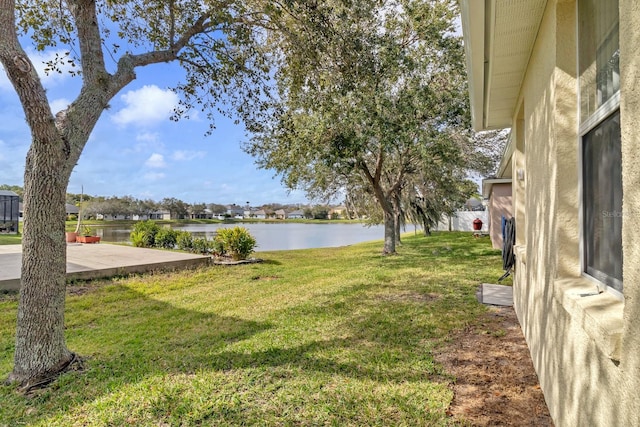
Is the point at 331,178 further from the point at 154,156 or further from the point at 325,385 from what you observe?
the point at 154,156

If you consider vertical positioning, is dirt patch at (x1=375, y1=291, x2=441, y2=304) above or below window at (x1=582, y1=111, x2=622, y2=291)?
below

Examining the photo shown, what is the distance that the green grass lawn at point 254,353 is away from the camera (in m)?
2.62

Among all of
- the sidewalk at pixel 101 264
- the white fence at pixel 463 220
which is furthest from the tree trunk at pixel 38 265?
the white fence at pixel 463 220

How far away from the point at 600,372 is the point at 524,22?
2592 mm

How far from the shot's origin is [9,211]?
21.2m

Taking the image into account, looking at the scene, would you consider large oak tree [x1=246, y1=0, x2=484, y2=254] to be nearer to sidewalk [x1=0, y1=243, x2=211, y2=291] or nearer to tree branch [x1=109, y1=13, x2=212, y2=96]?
tree branch [x1=109, y1=13, x2=212, y2=96]

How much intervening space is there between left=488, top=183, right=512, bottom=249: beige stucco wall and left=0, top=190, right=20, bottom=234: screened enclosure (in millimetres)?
24903

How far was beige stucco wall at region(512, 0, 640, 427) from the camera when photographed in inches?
47.8

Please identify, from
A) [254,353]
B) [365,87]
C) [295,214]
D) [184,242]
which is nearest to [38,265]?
[254,353]

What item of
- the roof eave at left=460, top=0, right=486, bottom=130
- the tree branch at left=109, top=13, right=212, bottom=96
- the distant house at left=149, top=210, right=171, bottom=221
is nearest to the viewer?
the roof eave at left=460, top=0, right=486, bottom=130

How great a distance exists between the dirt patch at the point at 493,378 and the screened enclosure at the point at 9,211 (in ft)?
82.0

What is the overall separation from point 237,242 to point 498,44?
9.39m

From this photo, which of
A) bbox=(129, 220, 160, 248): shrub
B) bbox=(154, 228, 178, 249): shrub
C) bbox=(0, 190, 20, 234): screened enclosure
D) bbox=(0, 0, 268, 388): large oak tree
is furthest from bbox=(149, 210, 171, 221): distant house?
bbox=(0, 0, 268, 388): large oak tree

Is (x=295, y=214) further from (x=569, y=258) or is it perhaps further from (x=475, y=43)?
(x=569, y=258)
